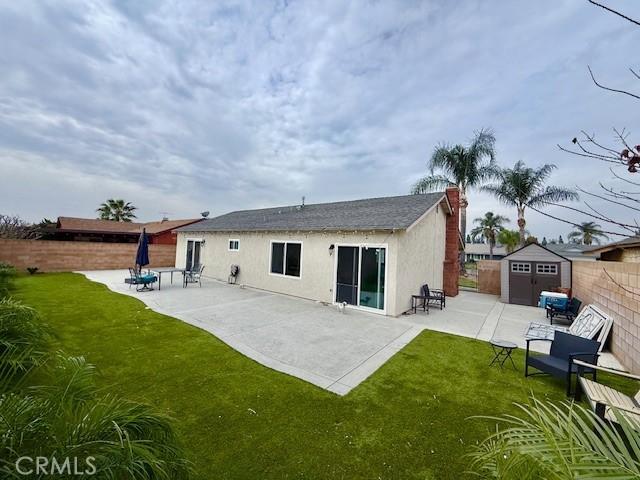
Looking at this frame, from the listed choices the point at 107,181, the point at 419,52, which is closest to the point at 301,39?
the point at 419,52

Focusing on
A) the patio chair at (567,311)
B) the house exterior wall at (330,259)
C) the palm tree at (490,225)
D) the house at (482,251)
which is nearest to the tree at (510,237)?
the palm tree at (490,225)

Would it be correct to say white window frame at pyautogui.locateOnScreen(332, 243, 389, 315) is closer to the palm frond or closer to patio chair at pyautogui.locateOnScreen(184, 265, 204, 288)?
patio chair at pyautogui.locateOnScreen(184, 265, 204, 288)

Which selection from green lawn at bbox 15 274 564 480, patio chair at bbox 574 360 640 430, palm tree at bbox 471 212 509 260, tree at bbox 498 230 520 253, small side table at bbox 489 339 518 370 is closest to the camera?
green lawn at bbox 15 274 564 480

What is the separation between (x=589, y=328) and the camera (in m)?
6.71

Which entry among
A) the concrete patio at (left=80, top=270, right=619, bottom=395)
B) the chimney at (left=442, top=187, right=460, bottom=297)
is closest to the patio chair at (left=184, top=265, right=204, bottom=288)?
the concrete patio at (left=80, top=270, right=619, bottom=395)

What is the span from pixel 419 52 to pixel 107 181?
25.7 meters

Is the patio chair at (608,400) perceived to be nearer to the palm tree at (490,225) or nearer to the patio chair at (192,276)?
the patio chair at (192,276)

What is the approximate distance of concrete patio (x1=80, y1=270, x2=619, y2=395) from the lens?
566 centimetres

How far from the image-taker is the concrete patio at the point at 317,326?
566cm

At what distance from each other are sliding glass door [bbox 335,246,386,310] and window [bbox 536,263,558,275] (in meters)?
8.79

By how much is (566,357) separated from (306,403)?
5.11m

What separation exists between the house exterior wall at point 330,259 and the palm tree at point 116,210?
3318 centimetres

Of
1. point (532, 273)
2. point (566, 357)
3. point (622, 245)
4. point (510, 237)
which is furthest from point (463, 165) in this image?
point (566, 357)

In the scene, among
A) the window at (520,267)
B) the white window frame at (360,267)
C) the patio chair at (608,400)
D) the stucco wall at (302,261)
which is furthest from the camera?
the window at (520,267)
